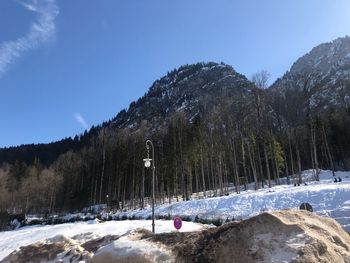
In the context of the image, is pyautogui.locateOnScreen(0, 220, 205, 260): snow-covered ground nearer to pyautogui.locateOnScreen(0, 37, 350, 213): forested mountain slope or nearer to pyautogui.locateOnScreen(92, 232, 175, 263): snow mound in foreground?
pyautogui.locateOnScreen(0, 37, 350, 213): forested mountain slope

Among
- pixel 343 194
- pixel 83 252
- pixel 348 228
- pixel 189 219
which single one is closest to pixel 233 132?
pixel 189 219

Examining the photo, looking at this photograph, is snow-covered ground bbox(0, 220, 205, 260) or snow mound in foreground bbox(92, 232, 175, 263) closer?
snow mound in foreground bbox(92, 232, 175, 263)

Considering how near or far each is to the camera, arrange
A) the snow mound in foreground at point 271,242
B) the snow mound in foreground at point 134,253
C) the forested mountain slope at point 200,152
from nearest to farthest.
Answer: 1. the snow mound in foreground at point 271,242
2. the snow mound in foreground at point 134,253
3. the forested mountain slope at point 200,152

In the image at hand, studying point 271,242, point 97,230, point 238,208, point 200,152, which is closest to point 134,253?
point 271,242

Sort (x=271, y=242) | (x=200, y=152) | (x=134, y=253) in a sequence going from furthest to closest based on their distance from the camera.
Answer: (x=200, y=152)
(x=134, y=253)
(x=271, y=242)

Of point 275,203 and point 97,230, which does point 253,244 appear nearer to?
point 97,230

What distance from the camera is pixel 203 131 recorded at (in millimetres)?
58594

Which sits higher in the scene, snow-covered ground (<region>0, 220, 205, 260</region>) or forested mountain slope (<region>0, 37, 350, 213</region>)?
forested mountain slope (<region>0, 37, 350, 213</region>)

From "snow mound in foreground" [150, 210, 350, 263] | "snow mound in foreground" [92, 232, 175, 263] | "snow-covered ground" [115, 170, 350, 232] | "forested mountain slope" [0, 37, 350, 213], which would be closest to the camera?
"snow mound in foreground" [150, 210, 350, 263]

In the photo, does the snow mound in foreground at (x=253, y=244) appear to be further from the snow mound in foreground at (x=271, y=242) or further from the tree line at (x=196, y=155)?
the tree line at (x=196, y=155)

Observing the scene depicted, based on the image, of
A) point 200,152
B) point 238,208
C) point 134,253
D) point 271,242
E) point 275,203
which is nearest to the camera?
point 271,242

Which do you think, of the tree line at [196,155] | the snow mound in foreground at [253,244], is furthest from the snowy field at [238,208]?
the snow mound in foreground at [253,244]

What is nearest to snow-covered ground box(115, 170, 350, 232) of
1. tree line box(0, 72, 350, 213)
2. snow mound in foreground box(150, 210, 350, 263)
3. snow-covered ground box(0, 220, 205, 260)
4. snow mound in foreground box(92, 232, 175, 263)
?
snow-covered ground box(0, 220, 205, 260)

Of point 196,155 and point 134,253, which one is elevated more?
point 196,155
